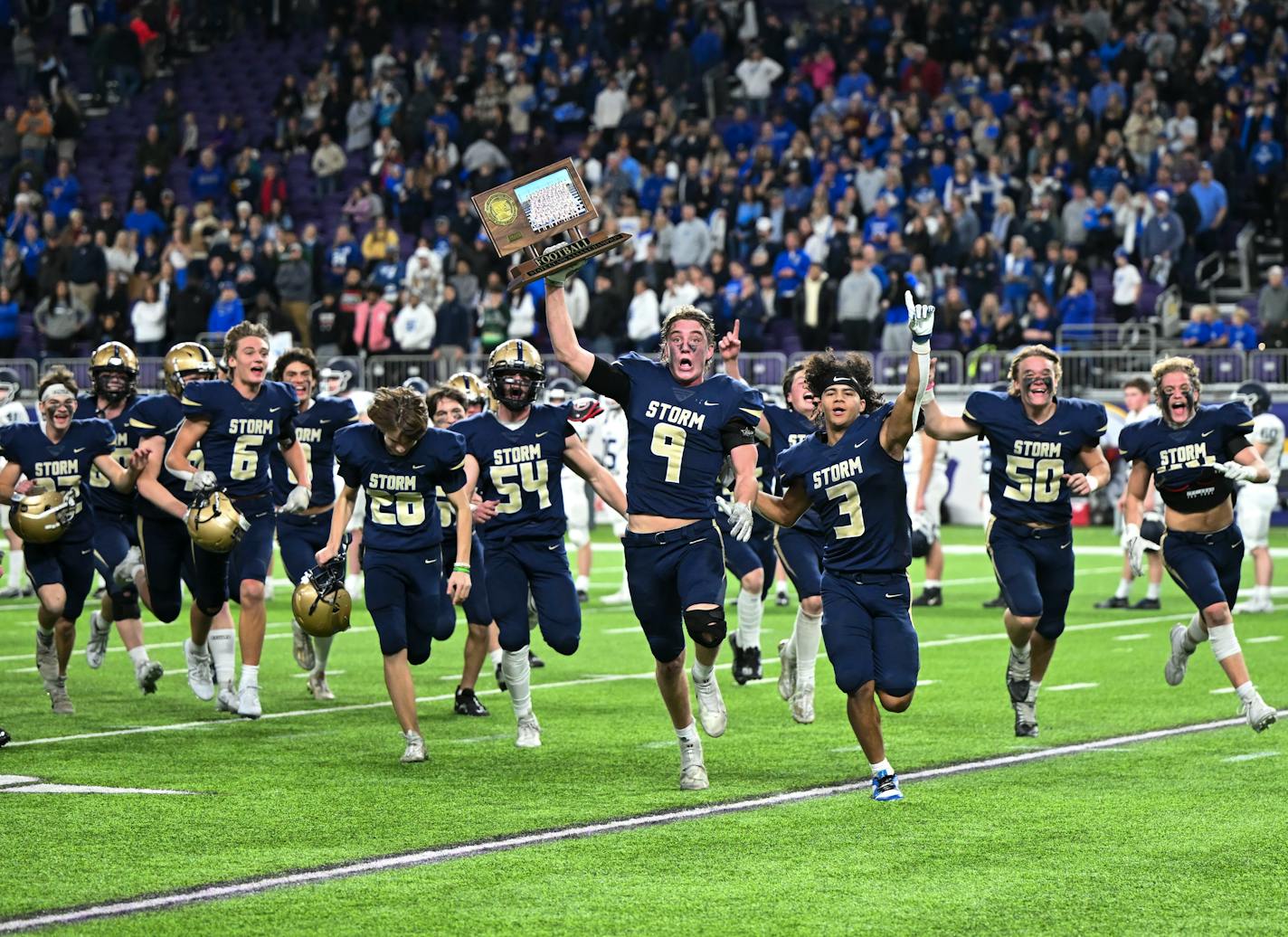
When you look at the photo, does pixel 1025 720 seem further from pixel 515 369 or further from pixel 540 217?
pixel 540 217

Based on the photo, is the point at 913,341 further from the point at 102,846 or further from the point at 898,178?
the point at 898,178

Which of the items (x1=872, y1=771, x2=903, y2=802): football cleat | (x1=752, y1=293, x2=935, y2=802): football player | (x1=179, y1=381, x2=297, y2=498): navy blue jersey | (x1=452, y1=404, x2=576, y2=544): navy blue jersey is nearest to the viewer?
(x1=752, y1=293, x2=935, y2=802): football player

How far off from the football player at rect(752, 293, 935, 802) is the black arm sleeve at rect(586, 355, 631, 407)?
753 mm

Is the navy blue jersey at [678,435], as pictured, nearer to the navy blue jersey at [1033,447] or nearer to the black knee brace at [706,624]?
the black knee brace at [706,624]

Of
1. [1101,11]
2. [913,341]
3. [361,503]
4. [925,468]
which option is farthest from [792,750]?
[1101,11]

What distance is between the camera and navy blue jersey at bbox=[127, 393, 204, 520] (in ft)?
33.2

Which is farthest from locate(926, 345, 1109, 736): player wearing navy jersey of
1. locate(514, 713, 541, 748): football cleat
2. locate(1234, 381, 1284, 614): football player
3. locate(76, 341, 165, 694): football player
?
locate(1234, 381, 1284, 614): football player

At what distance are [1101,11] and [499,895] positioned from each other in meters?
21.2

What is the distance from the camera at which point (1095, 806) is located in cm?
730

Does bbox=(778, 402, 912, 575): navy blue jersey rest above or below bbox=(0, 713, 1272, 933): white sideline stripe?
above

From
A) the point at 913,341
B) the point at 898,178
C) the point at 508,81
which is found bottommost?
the point at 913,341

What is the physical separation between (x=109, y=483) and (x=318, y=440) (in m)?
1.24

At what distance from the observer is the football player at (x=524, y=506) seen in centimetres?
873

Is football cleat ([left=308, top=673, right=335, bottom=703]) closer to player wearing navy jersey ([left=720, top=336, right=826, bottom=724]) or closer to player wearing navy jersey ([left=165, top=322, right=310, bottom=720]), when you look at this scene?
player wearing navy jersey ([left=165, top=322, right=310, bottom=720])
